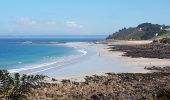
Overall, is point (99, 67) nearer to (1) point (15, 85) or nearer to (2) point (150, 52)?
(2) point (150, 52)

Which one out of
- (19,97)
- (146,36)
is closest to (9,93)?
(19,97)

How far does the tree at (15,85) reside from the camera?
8086 mm

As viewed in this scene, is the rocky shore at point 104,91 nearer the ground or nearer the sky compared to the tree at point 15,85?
nearer the ground

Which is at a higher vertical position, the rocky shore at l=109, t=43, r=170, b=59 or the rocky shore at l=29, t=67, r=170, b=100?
the rocky shore at l=29, t=67, r=170, b=100

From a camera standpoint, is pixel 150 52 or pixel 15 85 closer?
pixel 15 85

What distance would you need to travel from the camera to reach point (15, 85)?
8.18 metres

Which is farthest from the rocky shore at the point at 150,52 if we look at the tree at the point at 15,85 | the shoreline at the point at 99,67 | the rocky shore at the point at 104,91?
the tree at the point at 15,85

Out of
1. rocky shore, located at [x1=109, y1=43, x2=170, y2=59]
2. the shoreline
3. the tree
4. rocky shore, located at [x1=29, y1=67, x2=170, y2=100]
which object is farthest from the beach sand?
the tree

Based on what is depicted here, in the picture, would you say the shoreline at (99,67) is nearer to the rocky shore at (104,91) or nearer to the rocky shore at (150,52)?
the rocky shore at (104,91)

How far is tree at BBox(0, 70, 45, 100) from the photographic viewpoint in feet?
26.5

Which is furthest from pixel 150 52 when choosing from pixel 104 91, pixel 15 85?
pixel 15 85

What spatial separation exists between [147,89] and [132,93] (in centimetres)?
199

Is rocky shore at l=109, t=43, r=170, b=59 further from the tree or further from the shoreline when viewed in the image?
the tree

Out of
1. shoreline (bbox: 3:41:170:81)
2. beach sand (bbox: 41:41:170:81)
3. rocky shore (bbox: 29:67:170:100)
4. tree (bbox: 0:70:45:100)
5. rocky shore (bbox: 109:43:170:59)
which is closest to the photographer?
tree (bbox: 0:70:45:100)
